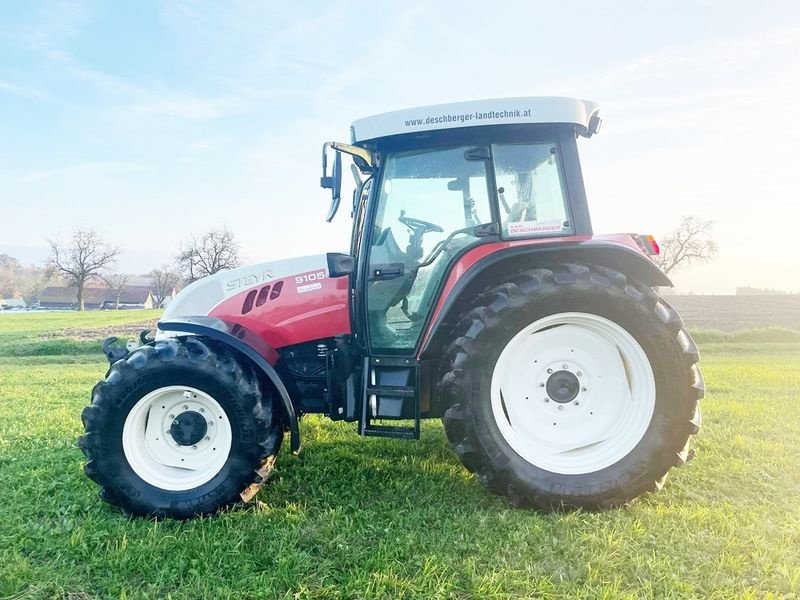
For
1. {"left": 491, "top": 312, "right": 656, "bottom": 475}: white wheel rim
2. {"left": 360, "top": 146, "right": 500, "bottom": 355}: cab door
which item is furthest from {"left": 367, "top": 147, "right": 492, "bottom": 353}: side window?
{"left": 491, "top": 312, "right": 656, "bottom": 475}: white wheel rim

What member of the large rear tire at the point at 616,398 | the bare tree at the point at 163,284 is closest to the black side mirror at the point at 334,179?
the large rear tire at the point at 616,398

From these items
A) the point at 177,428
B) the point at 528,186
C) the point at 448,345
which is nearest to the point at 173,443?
the point at 177,428

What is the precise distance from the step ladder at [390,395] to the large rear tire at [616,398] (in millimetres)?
290

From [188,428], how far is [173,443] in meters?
0.17

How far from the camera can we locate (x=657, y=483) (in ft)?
10.8

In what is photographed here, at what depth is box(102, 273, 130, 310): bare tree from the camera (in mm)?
59969

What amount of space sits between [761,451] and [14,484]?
223 inches

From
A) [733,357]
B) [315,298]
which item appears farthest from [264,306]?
[733,357]

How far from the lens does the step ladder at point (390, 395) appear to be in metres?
3.51

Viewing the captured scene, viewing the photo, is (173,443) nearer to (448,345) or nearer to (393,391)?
(393,391)

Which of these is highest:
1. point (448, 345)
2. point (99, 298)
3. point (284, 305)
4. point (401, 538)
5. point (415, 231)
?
point (99, 298)

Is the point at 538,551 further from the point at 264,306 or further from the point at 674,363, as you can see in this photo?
the point at 264,306

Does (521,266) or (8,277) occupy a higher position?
(8,277)

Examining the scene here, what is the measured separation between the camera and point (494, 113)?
10.9 feet
